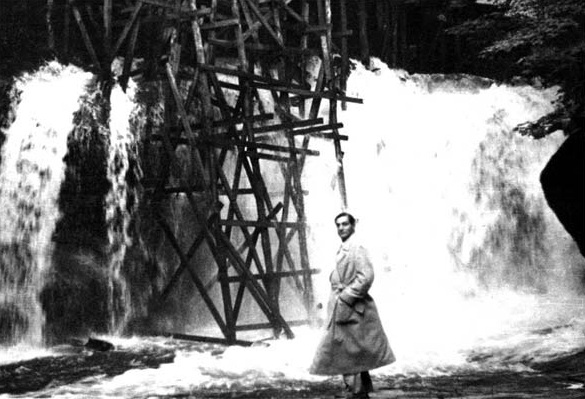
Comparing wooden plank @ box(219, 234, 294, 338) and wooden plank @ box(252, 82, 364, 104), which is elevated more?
wooden plank @ box(252, 82, 364, 104)

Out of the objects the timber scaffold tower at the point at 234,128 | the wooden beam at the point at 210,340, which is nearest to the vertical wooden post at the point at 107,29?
the timber scaffold tower at the point at 234,128

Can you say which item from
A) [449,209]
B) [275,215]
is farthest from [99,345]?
[449,209]

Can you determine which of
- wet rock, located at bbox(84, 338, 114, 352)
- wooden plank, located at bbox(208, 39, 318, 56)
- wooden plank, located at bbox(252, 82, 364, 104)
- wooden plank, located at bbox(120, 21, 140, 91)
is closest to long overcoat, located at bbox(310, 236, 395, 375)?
wet rock, located at bbox(84, 338, 114, 352)

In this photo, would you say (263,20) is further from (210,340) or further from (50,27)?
(50,27)

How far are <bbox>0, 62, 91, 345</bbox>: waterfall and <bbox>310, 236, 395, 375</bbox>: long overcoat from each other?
6.56 meters

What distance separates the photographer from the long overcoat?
21.4ft

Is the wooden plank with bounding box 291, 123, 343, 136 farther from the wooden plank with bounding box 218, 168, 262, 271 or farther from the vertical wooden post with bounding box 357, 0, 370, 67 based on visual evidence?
the vertical wooden post with bounding box 357, 0, 370, 67

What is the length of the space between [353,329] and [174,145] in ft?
20.6

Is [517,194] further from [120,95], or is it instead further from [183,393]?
[183,393]

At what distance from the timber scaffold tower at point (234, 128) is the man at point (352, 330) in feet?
14.7

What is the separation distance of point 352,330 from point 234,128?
6.02 meters

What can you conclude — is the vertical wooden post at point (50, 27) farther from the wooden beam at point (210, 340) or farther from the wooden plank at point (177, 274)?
the wooden beam at point (210, 340)

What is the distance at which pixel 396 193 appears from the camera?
54.3 ft

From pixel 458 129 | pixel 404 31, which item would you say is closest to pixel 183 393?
pixel 458 129
